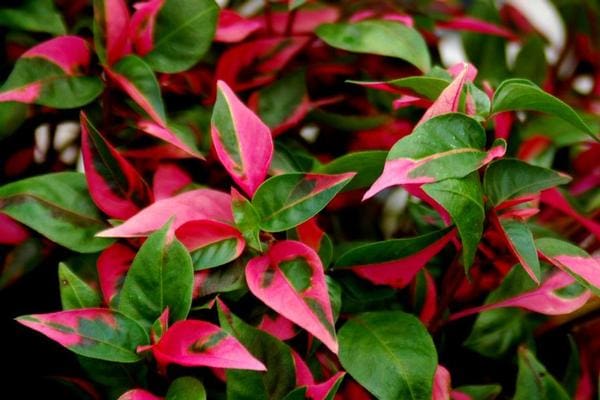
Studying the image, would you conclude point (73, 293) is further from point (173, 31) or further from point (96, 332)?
point (173, 31)

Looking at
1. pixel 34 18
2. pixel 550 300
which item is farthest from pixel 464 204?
pixel 34 18

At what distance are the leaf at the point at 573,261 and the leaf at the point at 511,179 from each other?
5 cm

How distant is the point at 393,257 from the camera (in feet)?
1.70

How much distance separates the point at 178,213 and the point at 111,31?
0.17 m

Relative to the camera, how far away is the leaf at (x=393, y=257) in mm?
506

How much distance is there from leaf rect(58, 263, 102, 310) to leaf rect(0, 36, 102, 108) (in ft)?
0.46

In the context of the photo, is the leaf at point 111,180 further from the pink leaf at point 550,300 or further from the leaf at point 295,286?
the pink leaf at point 550,300

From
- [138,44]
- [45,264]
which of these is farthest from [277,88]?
[45,264]

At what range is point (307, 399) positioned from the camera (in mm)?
475

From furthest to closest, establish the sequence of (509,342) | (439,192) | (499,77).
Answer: (499,77), (509,342), (439,192)

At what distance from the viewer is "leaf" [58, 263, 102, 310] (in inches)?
19.3

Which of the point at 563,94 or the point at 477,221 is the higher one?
the point at 477,221

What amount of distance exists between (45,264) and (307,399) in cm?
27

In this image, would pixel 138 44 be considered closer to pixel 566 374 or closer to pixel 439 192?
pixel 439 192
